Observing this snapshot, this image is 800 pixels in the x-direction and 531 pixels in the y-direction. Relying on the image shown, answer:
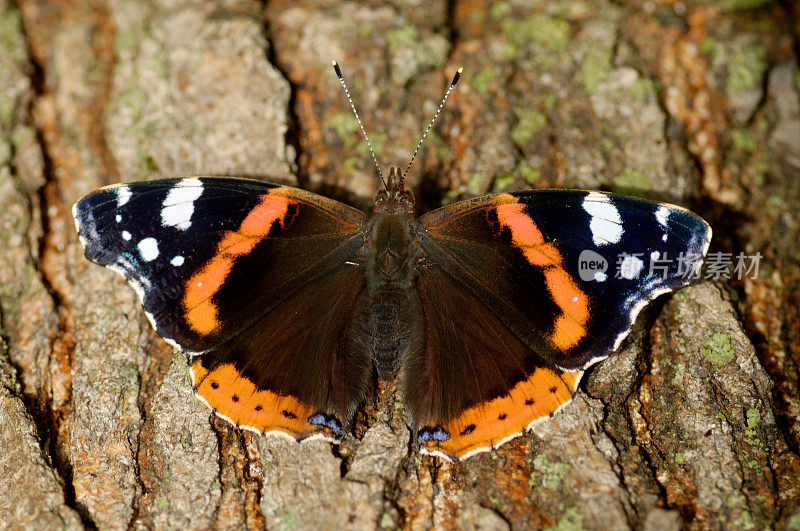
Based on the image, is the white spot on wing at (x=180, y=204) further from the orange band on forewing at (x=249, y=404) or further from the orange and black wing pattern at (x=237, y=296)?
the orange band on forewing at (x=249, y=404)

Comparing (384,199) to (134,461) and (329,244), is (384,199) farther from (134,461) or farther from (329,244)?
(134,461)

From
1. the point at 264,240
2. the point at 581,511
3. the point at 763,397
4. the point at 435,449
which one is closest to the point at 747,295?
the point at 763,397

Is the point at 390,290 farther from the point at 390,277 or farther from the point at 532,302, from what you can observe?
the point at 532,302

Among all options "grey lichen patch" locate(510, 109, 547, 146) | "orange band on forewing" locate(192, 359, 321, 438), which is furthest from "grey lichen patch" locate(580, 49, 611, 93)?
"orange band on forewing" locate(192, 359, 321, 438)

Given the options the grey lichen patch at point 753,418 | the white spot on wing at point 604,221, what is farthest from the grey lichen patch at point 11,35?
the grey lichen patch at point 753,418

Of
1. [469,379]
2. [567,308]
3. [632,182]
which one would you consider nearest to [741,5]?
[632,182]

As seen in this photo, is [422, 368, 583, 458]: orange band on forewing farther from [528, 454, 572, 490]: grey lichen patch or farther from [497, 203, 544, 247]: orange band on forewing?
[497, 203, 544, 247]: orange band on forewing
